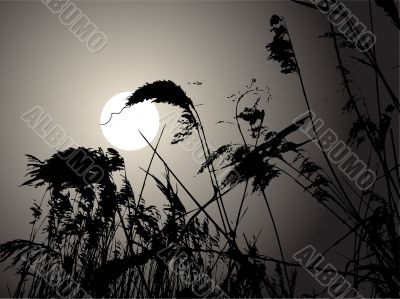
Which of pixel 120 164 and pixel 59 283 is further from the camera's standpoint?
pixel 59 283

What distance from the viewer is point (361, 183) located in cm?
219

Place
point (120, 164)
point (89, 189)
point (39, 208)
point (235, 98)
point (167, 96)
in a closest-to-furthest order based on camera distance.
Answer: point (167, 96)
point (120, 164)
point (235, 98)
point (89, 189)
point (39, 208)

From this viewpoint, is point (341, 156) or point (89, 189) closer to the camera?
point (341, 156)

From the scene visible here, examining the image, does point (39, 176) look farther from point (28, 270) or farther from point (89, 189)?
point (28, 270)

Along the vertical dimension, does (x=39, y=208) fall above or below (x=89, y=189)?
below

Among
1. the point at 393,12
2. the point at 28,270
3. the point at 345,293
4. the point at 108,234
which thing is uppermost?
the point at 393,12

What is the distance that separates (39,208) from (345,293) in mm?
5063

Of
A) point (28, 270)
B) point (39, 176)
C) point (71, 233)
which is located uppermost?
point (39, 176)

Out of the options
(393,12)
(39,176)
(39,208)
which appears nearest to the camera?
(393,12)

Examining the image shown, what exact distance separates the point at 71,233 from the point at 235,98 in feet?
9.46

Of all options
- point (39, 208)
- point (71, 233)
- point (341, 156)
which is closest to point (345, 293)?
point (341, 156)

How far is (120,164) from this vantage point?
81.0 inches

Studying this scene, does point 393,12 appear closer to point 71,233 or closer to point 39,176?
point 39,176

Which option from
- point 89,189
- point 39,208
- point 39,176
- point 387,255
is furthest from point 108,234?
point 39,208
